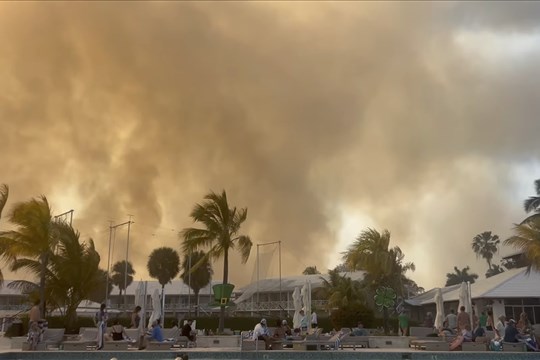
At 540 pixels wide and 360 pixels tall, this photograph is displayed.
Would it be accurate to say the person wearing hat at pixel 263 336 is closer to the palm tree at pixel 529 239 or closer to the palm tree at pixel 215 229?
the palm tree at pixel 215 229

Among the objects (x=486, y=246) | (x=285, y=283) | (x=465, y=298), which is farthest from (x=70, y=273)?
(x=486, y=246)

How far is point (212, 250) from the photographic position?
27.9m

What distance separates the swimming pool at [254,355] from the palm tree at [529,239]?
36.8 ft

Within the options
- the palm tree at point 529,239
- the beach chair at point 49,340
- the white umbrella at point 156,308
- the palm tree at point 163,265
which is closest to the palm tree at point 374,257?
the palm tree at point 529,239

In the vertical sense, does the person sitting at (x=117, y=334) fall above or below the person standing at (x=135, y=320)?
below

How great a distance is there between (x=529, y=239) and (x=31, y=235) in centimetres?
2521

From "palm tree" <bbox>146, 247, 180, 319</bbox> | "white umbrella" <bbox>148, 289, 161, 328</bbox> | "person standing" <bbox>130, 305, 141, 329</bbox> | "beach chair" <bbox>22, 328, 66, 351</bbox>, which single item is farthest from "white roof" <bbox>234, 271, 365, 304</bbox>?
"beach chair" <bbox>22, 328, 66, 351</bbox>

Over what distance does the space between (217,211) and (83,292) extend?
381 inches

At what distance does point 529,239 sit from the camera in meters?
27.0

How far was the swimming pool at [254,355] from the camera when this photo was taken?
16.4 metres

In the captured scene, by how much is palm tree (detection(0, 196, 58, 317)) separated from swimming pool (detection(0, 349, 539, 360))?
9.45m

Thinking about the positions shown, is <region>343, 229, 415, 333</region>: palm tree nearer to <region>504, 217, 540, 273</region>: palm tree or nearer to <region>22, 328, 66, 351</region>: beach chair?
<region>504, 217, 540, 273</region>: palm tree

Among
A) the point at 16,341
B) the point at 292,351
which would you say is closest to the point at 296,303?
the point at 292,351

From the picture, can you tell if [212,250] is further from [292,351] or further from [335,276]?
[335,276]
